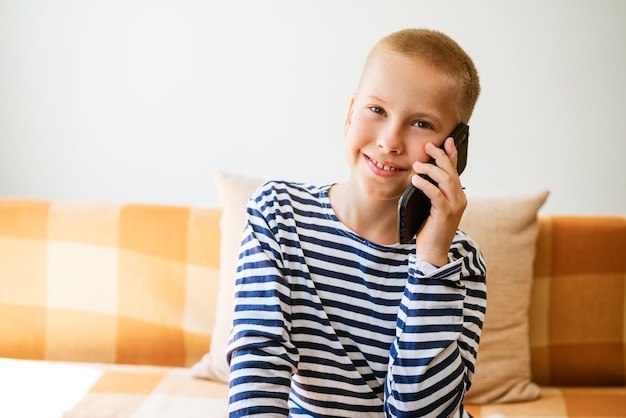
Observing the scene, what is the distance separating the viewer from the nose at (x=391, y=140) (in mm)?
1032

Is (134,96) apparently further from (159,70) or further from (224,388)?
(224,388)

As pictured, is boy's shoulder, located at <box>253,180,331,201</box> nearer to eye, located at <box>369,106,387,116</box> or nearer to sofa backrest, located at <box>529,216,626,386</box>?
eye, located at <box>369,106,387,116</box>

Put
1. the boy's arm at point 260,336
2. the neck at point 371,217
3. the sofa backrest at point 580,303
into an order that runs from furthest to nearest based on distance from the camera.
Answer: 1. the sofa backrest at point 580,303
2. the neck at point 371,217
3. the boy's arm at point 260,336

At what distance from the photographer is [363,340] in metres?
1.09

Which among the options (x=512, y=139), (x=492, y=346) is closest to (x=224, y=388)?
(x=492, y=346)

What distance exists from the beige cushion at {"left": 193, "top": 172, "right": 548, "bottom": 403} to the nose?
2.06 ft

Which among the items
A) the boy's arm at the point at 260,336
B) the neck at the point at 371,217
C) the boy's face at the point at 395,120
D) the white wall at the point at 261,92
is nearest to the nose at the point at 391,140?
the boy's face at the point at 395,120

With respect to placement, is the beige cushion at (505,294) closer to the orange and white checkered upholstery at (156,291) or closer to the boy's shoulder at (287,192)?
the orange and white checkered upholstery at (156,291)

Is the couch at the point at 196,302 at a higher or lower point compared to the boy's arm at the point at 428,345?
lower

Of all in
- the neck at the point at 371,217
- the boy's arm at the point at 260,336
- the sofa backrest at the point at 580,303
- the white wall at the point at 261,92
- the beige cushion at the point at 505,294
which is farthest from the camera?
the white wall at the point at 261,92

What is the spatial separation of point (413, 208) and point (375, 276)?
138 mm

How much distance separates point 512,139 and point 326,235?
940 mm

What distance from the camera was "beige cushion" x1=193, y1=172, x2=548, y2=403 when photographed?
5.21 feet

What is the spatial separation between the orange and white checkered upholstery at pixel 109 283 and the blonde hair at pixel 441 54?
809mm
